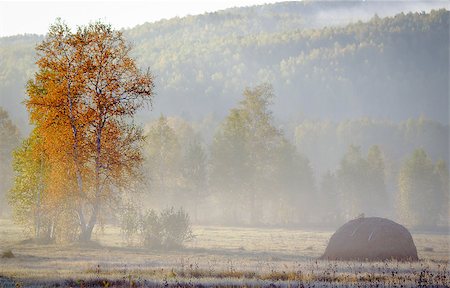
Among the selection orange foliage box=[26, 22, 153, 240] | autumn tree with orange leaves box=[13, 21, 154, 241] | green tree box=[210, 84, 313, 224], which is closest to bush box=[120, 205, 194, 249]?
autumn tree with orange leaves box=[13, 21, 154, 241]

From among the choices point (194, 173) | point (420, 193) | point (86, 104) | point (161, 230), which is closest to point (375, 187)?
point (420, 193)

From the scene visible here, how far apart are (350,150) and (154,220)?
6365 cm

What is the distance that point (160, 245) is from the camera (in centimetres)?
3753

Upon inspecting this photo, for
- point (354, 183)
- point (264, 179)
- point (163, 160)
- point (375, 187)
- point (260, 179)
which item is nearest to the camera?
point (163, 160)

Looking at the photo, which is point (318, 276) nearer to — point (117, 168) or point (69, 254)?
point (69, 254)

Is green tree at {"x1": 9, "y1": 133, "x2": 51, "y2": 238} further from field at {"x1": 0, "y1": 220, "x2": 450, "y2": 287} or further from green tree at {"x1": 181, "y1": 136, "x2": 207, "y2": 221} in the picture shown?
green tree at {"x1": 181, "y1": 136, "x2": 207, "y2": 221}

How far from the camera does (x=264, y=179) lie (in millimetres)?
79312

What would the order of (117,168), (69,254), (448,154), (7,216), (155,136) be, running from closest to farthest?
1. (69,254)
2. (117,168)
3. (7,216)
4. (155,136)
5. (448,154)

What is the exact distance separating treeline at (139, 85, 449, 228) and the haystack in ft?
143

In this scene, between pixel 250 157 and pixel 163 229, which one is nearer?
pixel 163 229

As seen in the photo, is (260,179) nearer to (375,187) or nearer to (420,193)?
(375,187)

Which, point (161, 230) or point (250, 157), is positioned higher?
point (250, 157)

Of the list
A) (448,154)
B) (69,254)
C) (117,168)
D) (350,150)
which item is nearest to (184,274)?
(69,254)

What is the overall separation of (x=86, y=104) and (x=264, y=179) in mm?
46747
